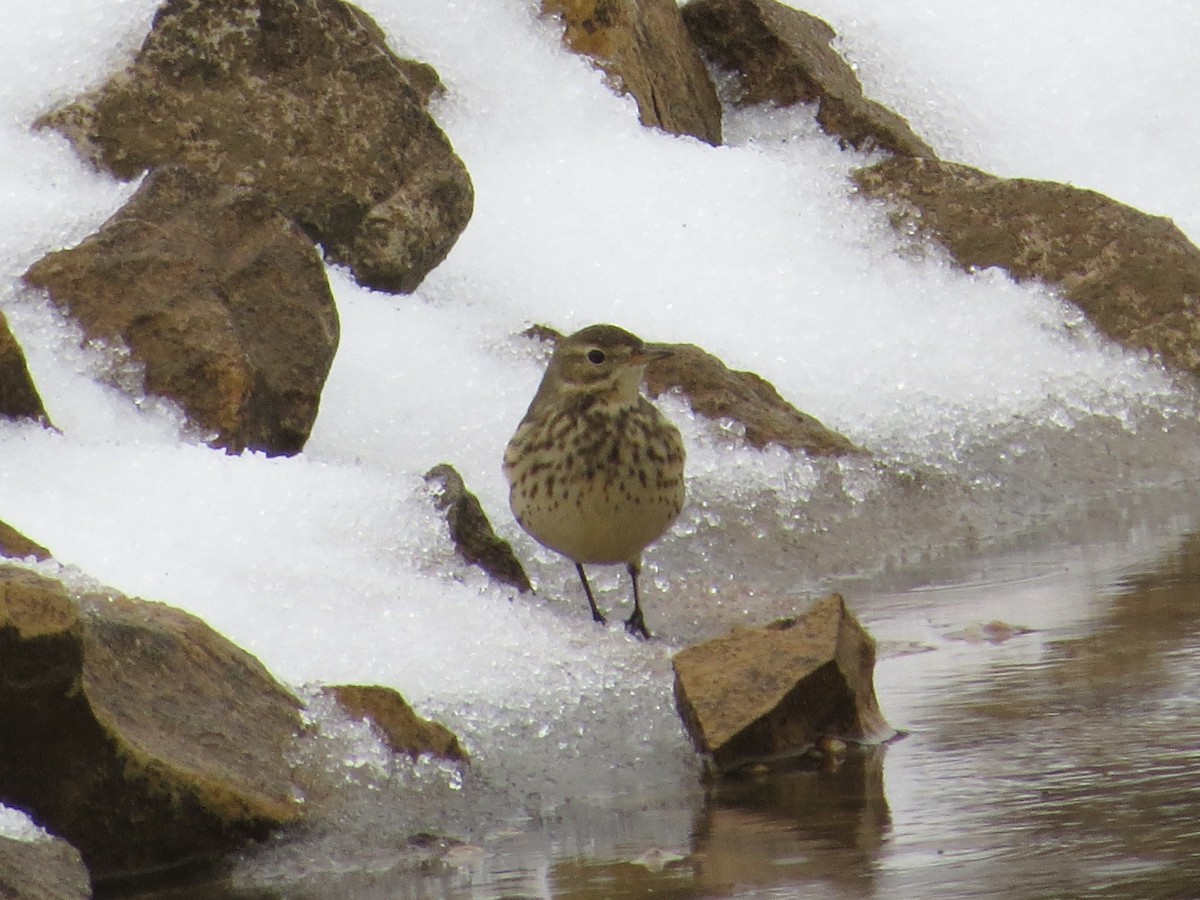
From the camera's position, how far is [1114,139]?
10.6 meters


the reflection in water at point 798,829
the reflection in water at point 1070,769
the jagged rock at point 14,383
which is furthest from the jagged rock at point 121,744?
the jagged rock at point 14,383

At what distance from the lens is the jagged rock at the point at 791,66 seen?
9.66m

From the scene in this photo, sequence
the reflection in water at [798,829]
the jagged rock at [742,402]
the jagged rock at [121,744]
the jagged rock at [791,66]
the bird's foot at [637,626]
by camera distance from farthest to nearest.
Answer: the jagged rock at [791,66]
the jagged rock at [742,402]
the bird's foot at [637,626]
the jagged rock at [121,744]
the reflection in water at [798,829]

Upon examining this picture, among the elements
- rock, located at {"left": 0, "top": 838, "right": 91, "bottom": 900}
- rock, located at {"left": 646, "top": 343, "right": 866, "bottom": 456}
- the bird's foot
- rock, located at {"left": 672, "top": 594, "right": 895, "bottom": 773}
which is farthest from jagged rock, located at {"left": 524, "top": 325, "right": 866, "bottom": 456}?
rock, located at {"left": 0, "top": 838, "right": 91, "bottom": 900}

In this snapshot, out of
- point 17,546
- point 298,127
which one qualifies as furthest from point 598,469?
point 298,127

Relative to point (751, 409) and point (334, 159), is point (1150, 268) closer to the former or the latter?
point (751, 409)

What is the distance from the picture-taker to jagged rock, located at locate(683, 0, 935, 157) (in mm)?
9656

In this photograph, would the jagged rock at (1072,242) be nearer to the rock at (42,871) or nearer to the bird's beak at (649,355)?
the bird's beak at (649,355)

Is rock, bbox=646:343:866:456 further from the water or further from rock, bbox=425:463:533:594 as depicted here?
the water

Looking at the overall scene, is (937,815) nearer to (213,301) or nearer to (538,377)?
(213,301)

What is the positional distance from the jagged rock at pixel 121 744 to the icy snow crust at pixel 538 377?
172 millimetres

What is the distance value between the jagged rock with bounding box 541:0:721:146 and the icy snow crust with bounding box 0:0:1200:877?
97 mm

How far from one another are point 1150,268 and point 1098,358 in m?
0.56

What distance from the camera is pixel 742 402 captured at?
7.25 meters
